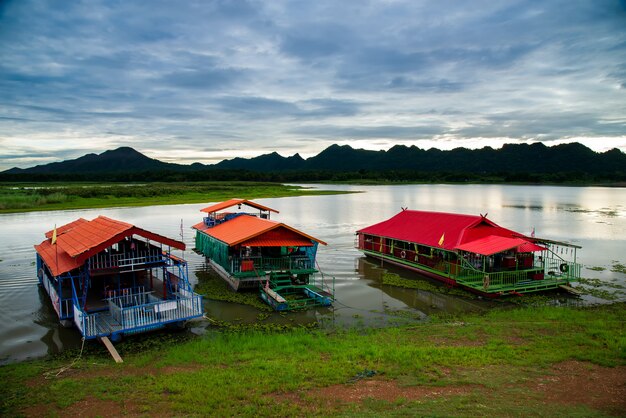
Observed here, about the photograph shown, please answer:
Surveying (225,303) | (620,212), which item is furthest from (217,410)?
(620,212)

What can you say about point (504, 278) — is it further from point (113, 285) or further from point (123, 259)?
point (113, 285)

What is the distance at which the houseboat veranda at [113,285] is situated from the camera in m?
16.0

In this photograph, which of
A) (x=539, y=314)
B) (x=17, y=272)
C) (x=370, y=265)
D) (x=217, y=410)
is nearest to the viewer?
(x=217, y=410)

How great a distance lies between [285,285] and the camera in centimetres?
2264

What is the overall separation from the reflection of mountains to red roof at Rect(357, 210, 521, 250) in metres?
2.53

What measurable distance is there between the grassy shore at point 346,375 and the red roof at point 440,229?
9114mm

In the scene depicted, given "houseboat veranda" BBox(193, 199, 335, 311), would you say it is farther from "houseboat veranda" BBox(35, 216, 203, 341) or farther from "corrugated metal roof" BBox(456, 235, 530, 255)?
"corrugated metal roof" BBox(456, 235, 530, 255)

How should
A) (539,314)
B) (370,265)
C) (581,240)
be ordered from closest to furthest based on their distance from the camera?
(539,314)
(370,265)
(581,240)

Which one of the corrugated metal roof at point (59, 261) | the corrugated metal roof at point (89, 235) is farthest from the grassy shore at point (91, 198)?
the corrugated metal roof at point (89, 235)

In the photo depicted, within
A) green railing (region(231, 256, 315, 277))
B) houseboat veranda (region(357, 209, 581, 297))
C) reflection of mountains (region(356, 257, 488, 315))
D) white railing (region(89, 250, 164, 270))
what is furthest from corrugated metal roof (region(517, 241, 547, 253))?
white railing (region(89, 250, 164, 270))

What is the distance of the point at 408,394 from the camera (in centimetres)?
1059

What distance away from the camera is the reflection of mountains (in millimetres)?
21125

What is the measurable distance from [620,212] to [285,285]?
226 feet

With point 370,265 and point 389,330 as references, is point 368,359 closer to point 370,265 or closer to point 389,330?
point 389,330
